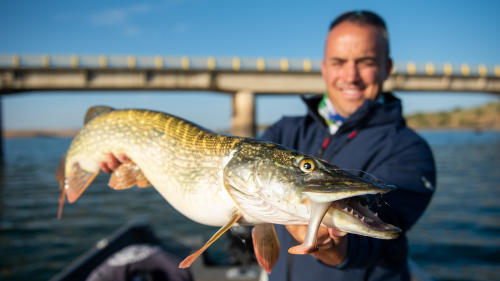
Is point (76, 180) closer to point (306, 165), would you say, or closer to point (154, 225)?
point (306, 165)

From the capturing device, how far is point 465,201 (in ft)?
34.1

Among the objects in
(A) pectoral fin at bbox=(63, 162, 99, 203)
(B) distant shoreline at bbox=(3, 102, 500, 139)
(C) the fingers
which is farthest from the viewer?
(B) distant shoreline at bbox=(3, 102, 500, 139)

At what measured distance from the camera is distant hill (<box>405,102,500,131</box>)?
80106 millimetres

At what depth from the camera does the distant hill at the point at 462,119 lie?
263 ft

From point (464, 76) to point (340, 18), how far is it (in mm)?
28712

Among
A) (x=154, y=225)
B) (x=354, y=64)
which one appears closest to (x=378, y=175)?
(x=354, y=64)

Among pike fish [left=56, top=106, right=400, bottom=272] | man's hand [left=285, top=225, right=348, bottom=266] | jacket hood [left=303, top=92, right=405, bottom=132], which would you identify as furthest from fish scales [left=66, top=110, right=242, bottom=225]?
jacket hood [left=303, top=92, right=405, bottom=132]

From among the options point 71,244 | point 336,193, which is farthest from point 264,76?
point 336,193

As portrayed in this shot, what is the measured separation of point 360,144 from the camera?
6.62 feet

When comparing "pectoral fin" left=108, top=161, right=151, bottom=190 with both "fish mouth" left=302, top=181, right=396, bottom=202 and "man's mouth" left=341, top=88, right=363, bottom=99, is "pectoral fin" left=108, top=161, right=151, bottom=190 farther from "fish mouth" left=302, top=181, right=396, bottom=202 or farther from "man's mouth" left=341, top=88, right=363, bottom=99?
"man's mouth" left=341, top=88, right=363, bottom=99

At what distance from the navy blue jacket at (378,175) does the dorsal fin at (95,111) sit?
5.11ft

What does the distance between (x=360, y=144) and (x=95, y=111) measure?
2.03 meters

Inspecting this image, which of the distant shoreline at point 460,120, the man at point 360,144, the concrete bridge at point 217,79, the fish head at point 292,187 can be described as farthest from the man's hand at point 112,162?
the distant shoreline at point 460,120

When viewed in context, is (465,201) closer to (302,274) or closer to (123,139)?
(302,274)
